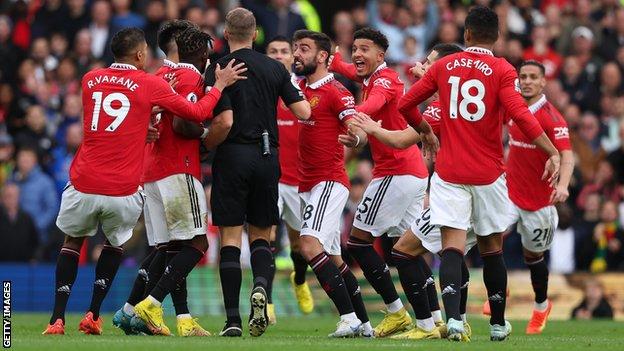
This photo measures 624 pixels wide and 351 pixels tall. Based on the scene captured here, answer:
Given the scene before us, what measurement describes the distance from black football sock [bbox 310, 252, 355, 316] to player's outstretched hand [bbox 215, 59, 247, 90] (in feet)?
6.36

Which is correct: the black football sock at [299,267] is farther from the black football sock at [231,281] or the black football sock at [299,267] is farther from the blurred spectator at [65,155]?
the blurred spectator at [65,155]

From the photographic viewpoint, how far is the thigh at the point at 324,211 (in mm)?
14648

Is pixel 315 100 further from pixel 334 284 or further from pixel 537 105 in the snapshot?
pixel 537 105

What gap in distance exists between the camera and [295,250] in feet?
57.1

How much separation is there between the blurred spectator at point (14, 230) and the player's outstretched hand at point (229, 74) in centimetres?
861

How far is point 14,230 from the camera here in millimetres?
21828

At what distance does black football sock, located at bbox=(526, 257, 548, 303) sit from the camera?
56.5 feet

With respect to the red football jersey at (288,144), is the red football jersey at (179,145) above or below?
above

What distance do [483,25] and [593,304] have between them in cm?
863

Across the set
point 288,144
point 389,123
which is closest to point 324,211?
point 389,123

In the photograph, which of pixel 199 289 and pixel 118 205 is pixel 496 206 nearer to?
pixel 118 205

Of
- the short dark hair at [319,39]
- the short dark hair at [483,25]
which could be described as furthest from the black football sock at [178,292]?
the short dark hair at [483,25]

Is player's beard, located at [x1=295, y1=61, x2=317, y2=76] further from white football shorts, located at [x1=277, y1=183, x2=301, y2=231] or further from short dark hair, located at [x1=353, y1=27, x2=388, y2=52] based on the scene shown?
white football shorts, located at [x1=277, y1=183, x2=301, y2=231]

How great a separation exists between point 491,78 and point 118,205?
3729mm
